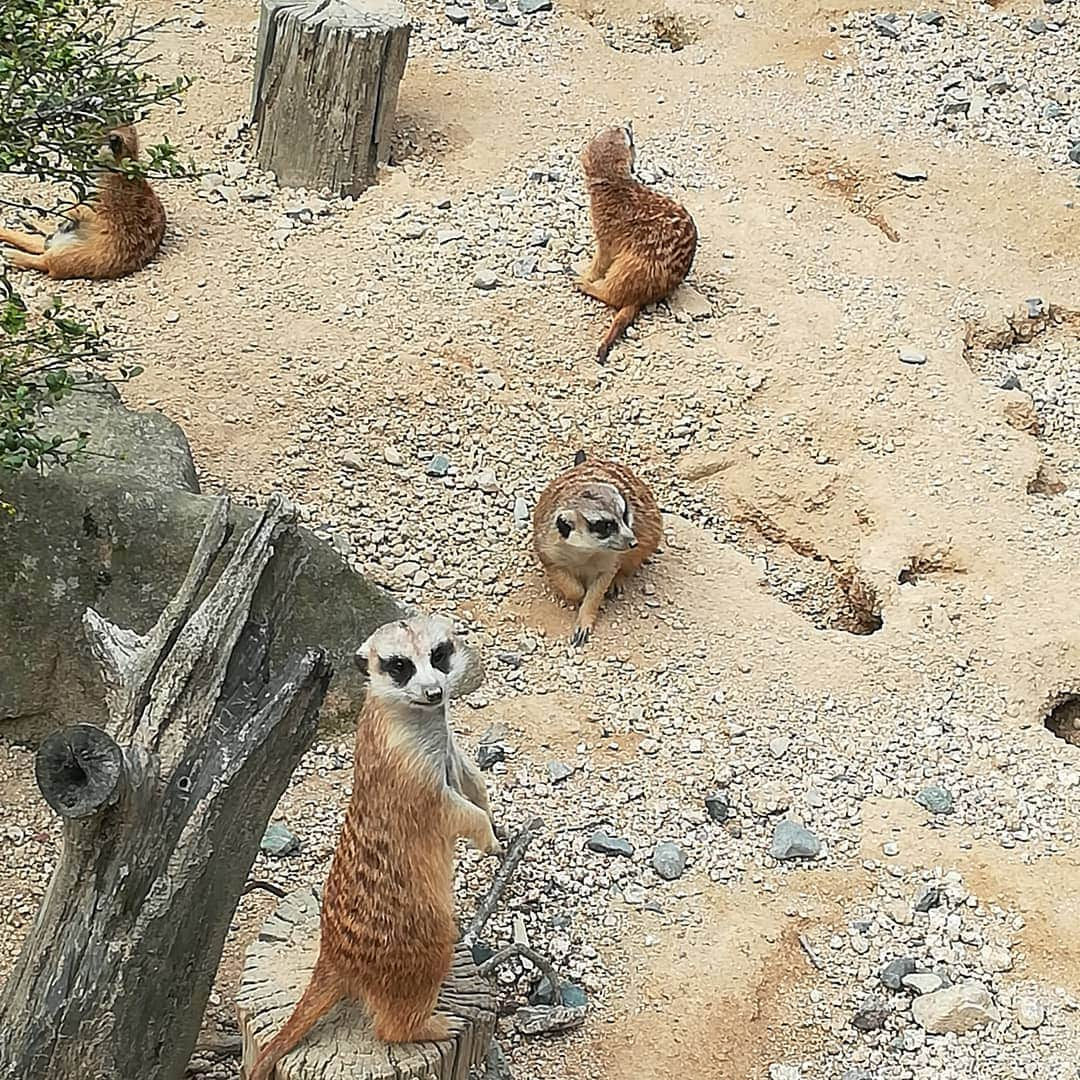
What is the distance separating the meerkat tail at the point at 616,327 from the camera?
16.1 feet

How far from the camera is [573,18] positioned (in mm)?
6898

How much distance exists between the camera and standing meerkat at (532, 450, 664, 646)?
12.9ft

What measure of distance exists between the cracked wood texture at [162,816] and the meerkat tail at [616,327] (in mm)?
2333

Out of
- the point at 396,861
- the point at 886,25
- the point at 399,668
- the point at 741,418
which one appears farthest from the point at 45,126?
the point at 886,25

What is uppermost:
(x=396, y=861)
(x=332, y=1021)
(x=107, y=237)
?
(x=396, y=861)

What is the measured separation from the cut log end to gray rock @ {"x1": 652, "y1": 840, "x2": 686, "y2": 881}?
146cm

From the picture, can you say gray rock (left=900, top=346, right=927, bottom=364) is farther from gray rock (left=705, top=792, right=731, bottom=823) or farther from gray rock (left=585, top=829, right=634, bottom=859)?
gray rock (left=585, top=829, right=634, bottom=859)

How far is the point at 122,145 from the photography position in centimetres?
513

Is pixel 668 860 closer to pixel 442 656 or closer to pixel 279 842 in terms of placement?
pixel 279 842

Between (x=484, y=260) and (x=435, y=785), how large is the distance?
3000 millimetres

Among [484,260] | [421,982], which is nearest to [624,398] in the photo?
[484,260]

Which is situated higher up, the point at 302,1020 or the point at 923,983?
the point at 302,1020

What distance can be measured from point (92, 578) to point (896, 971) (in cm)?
191

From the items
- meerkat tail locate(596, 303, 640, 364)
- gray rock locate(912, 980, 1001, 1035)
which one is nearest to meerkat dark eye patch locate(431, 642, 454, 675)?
gray rock locate(912, 980, 1001, 1035)
